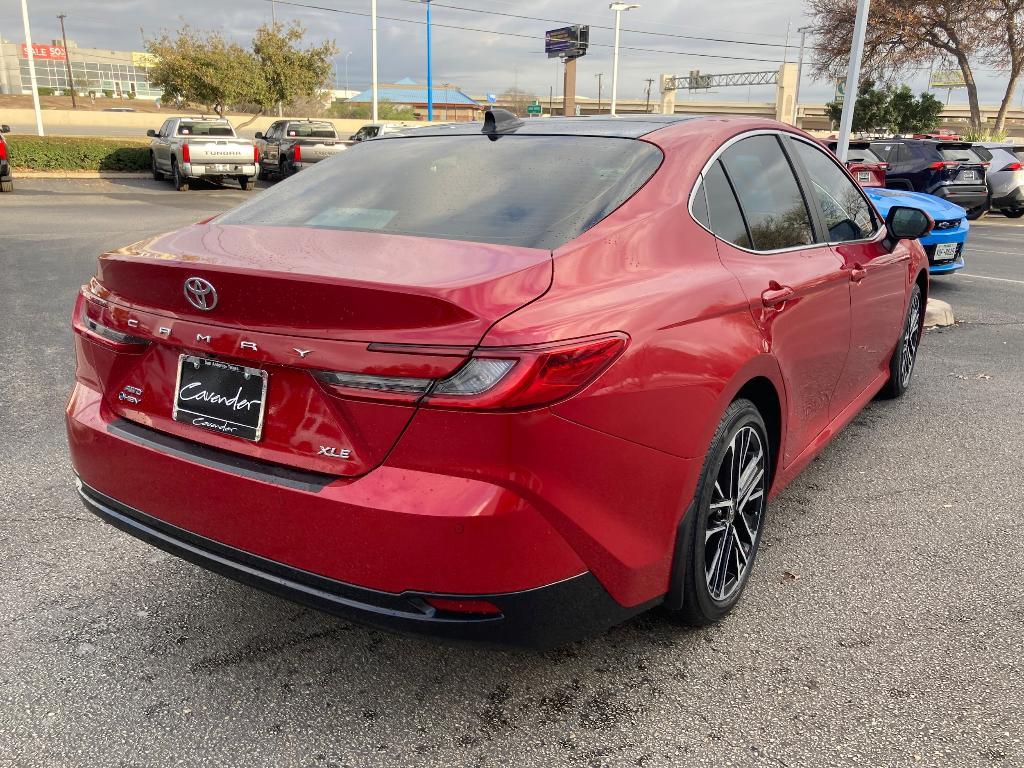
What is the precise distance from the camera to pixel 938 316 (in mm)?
7449

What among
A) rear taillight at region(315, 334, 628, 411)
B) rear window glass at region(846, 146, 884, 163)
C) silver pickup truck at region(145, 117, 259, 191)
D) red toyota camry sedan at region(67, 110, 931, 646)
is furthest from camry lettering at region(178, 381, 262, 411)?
silver pickup truck at region(145, 117, 259, 191)

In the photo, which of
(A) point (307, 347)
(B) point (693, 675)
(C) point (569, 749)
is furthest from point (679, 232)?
(C) point (569, 749)

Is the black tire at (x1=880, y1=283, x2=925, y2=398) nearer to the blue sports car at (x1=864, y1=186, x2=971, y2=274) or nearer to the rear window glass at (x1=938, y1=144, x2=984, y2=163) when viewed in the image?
the blue sports car at (x1=864, y1=186, x2=971, y2=274)

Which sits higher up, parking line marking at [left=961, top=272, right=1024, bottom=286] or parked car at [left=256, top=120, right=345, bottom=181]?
parked car at [left=256, top=120, right=345, bottom=181]

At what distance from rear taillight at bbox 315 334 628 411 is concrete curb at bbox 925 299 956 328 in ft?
21.3

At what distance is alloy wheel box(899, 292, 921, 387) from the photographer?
5060 millimetres

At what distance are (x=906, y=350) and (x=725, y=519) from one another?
3.15 m

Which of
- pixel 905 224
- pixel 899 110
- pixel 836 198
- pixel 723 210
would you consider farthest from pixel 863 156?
pixel 899 110

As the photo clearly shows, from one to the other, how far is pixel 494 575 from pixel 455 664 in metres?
0.80

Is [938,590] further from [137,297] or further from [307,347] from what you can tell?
[137,297]

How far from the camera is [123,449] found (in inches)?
92.1

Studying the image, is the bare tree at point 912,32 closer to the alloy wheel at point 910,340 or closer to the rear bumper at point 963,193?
the rear bumper at point 963,193

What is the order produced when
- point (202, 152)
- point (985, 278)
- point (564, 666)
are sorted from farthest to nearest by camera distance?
point (202, 152) < point (985, 278) < point (564, 666)

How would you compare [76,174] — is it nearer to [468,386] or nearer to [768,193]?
[768,193]
